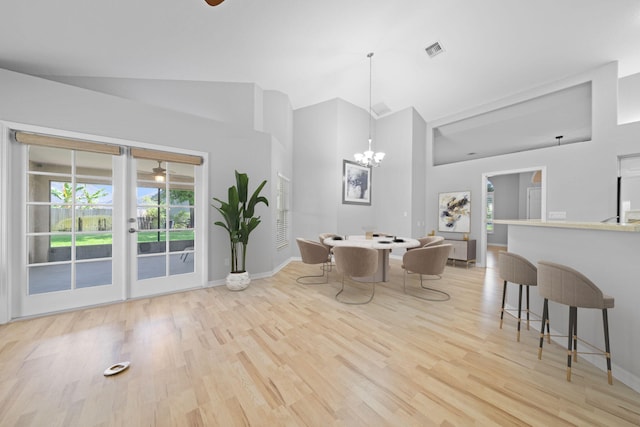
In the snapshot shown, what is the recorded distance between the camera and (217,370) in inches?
67.3

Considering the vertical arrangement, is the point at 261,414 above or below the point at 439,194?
below

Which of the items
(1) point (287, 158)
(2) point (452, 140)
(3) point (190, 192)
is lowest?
(3) point (190, 192)

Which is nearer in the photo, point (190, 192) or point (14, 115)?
point (14, 115)

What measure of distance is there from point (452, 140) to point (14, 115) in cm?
809

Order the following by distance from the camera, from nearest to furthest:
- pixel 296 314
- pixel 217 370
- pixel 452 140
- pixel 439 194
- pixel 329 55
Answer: pixel 217 370 → pixel 296 314 → pixel 329 55 → pixel 439 194 → pixel 452 140

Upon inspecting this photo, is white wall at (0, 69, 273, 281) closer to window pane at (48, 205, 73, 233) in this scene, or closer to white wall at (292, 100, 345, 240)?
window pane at (48, 205, 73, 233)

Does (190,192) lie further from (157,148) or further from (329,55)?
(329,55)

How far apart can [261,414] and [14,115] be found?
150 inches

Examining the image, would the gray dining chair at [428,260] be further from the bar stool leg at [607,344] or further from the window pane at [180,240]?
the window pane at [180,240]

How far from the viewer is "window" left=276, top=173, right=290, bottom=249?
192 inches

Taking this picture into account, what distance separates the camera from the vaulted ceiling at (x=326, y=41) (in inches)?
90.9

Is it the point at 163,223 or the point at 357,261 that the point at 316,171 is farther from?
the point at 163,223

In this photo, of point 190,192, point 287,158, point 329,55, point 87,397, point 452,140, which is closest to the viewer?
point 87,397

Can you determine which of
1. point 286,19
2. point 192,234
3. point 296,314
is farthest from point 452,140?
point 192,234
